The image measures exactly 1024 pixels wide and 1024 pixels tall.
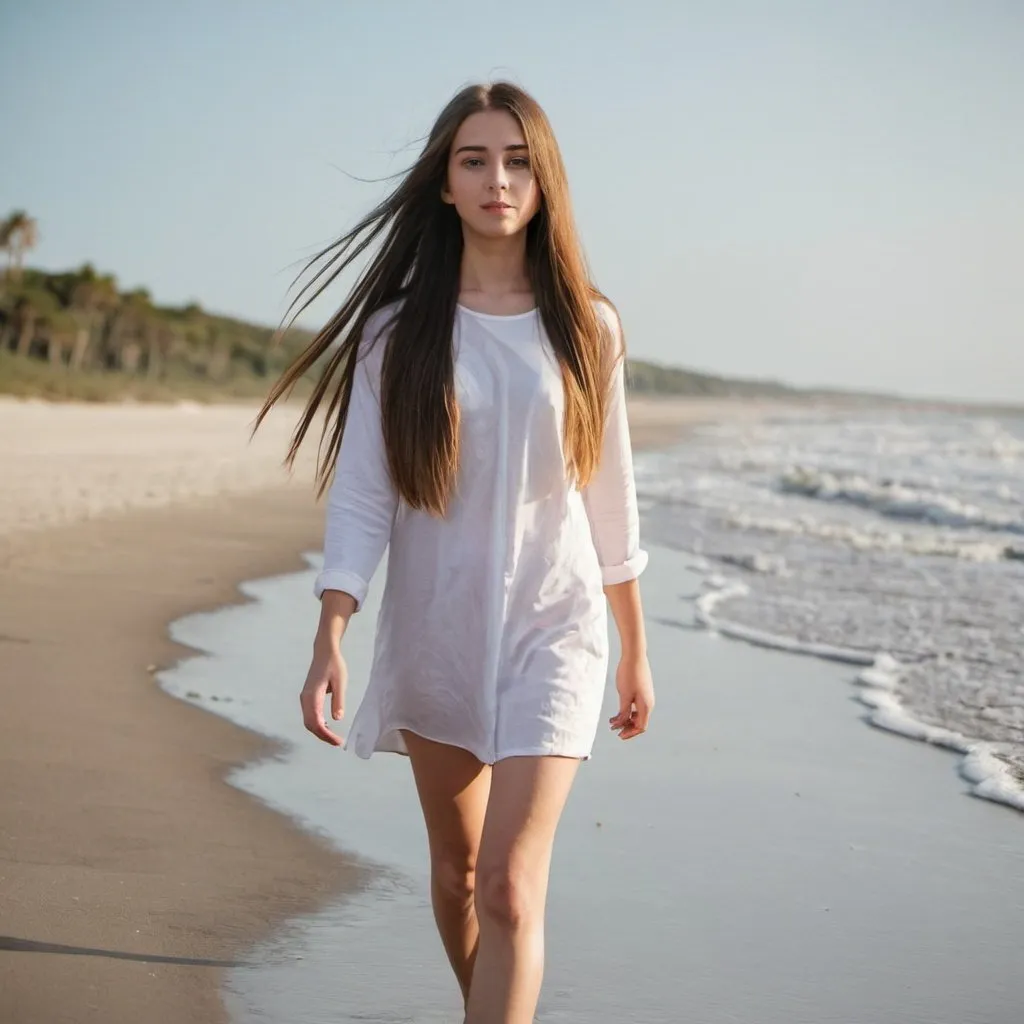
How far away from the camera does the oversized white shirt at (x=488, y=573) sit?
98.3 inches

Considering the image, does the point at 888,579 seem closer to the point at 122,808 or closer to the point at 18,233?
the point at 122,808

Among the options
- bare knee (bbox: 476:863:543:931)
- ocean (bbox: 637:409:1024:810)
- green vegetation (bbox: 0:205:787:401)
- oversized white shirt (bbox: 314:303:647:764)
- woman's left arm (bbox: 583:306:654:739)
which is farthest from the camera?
green vegetation (bbox: 0:205:787:401)

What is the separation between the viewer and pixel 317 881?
380cm

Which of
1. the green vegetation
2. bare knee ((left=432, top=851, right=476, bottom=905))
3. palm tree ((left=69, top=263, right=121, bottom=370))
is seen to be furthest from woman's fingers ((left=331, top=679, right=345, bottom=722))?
palm tree ((left=69, top=263, right=121, bottom=370))

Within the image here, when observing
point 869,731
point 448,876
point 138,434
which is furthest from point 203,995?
point 138,434

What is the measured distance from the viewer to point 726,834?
171 inches

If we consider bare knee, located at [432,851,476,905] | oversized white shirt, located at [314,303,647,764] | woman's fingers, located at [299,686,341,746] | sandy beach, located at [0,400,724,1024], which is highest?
oversized white shirt, located at [314,303,647,764]

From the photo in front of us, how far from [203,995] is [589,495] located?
54.1 inches

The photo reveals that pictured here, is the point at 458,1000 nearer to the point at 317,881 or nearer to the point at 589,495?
the point at 317,881

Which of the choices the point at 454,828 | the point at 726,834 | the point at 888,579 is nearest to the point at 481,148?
the point at 454,828

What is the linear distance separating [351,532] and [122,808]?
213cm

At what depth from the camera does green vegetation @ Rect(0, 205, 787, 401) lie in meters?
57.4

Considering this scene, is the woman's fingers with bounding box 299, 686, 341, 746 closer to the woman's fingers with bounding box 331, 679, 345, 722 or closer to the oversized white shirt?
the woman's fingers with bounding box 331, 679, 345, 722

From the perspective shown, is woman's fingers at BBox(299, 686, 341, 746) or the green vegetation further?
the green vegetation
